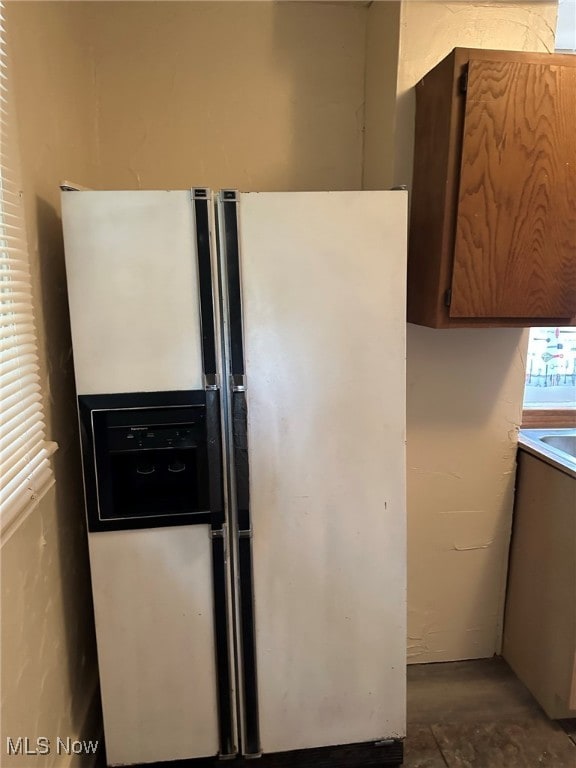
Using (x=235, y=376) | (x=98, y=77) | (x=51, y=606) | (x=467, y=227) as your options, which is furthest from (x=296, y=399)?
(x=98, y=77)

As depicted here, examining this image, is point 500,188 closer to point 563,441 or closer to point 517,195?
point 517,195

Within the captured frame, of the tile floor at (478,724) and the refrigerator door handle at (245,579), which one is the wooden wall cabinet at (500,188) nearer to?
the refrigerator door handle at (245,579)

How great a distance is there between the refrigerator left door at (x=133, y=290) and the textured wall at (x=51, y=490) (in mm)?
124

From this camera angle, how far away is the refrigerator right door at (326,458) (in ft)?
4.56

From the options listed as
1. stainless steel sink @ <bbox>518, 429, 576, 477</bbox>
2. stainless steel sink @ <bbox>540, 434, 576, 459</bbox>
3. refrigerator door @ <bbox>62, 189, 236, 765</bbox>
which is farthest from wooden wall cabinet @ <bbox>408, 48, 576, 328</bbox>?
refrigerator door @ <bbox>62, 189, 236, 765</bbox>

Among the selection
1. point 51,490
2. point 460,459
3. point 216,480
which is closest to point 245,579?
point 216,480

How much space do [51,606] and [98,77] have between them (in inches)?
71.0

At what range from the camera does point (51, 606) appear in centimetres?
141

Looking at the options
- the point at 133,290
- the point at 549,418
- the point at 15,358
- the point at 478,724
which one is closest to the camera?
the point at 15,358

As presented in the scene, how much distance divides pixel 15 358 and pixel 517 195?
1.45 m

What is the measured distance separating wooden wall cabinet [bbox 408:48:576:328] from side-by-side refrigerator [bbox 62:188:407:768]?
25cm

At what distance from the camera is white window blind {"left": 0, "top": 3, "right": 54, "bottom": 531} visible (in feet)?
3.58

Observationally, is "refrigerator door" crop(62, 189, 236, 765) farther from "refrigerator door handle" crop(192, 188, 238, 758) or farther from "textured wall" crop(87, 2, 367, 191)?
"textured wall" crop(87, 2, 367, 191)

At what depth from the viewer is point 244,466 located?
144 cm
